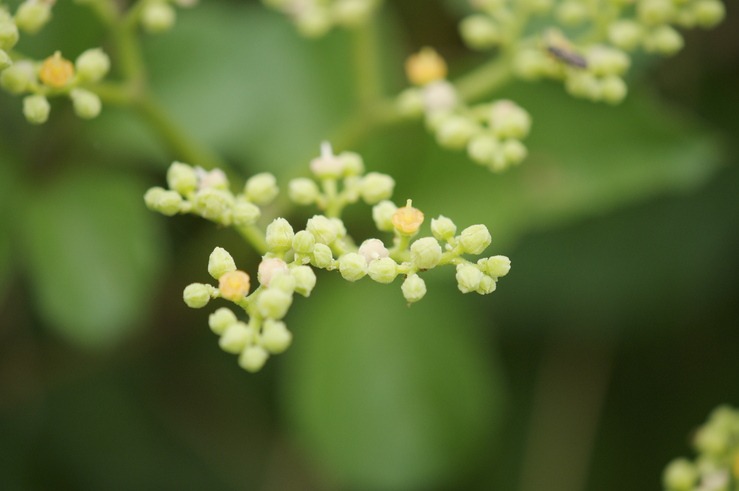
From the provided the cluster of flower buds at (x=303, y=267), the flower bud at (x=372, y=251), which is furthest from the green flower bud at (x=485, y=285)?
the flower bud at (x=372, y=251)

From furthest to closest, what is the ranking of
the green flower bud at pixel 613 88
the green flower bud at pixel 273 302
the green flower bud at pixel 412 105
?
the green flower bud at pixel 412 105 < the green flower bud at pixel 613 88 < the green flower bud at pixel 273 302

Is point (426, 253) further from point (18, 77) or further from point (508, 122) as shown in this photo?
point (18, 77)

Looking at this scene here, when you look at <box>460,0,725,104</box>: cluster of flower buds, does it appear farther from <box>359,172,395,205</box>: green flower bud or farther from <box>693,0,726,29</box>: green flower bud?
<box>359,172,395,205</box>: green flower bud

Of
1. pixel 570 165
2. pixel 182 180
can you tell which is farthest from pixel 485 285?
pixel 570 165

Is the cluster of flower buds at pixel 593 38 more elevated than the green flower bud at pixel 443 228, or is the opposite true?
the cluster of flower buds at pixel 593 38

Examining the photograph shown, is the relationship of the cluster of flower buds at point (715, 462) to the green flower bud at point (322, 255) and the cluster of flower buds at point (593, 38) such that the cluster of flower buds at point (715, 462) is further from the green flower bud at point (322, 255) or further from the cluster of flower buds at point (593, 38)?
the green flower bud at point (322, 255)
